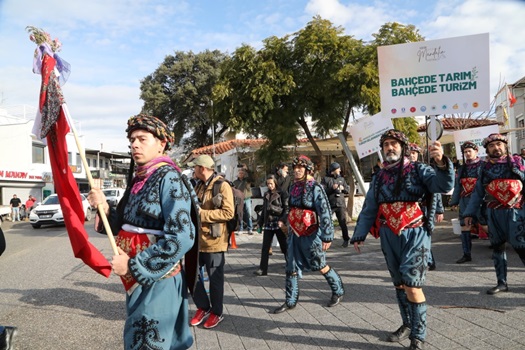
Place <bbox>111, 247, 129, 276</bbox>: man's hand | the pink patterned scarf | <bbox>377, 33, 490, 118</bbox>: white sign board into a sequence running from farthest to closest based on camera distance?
<bbox>377, 33, 490, 118</bbox>: white sign board
the pink patterned scarf
<bbox>111, 247, 129, 276</bbox>: man's hand

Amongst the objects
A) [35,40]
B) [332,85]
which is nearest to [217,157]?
[332,85]

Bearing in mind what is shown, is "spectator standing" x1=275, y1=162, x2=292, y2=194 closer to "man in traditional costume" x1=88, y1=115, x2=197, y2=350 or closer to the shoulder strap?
the shoulder strap

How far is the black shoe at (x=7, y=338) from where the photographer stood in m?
3.74

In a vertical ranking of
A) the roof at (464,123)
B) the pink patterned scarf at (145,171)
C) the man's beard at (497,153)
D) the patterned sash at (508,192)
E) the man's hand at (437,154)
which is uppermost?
the roof at (464,123)

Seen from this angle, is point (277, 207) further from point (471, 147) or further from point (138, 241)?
point (138, 241)

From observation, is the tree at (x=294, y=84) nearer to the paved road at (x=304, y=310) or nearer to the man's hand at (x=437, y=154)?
the paved road at (x=304, y=310)

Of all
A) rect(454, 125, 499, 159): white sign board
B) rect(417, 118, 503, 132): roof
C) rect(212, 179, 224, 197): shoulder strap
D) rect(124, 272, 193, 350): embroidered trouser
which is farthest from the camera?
rect(417, 118, 503, 132): roof

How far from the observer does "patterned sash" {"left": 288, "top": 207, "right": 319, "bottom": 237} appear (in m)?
5.02

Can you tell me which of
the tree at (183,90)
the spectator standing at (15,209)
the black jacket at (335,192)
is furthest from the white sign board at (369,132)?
the tree at (183,90)

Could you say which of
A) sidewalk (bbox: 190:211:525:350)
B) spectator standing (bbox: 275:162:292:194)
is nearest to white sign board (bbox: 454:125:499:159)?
sidewalk (bbox: 190:211:525:350)

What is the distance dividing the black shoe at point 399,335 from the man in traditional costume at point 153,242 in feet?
6.84

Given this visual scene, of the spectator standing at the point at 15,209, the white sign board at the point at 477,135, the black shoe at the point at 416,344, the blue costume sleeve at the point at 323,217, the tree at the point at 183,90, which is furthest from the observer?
the tree at the point at 183,90

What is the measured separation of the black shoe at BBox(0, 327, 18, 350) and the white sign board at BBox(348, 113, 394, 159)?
26.0 ft

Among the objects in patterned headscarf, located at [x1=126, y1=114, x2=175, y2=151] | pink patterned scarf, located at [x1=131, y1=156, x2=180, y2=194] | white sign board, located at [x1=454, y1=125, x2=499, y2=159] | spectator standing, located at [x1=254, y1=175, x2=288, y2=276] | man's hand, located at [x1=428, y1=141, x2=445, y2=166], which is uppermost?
white sign board, located at [x1=454, y1=125, x2=499, y2=159]
